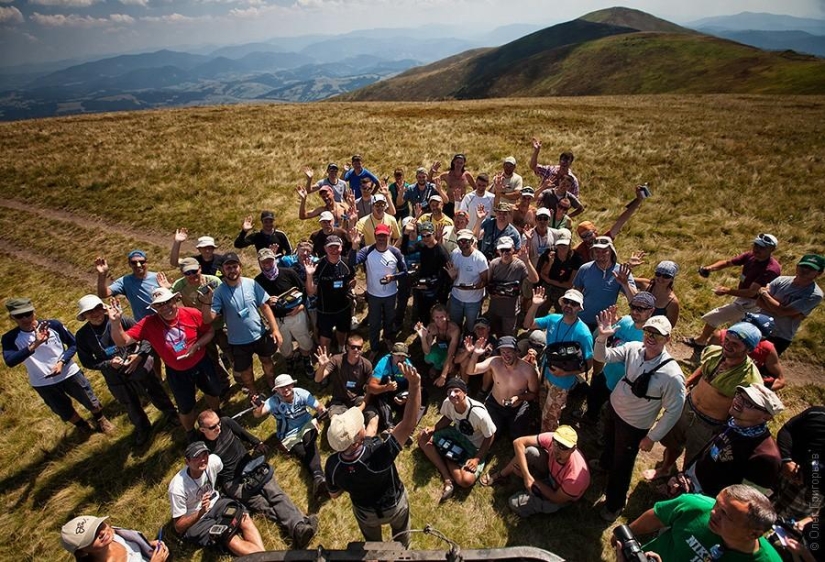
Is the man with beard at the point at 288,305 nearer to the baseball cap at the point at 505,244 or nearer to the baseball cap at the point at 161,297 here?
the baseball cap at the point at 161,297

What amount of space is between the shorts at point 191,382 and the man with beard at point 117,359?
574 millimetres

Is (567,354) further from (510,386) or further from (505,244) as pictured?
(505,244)

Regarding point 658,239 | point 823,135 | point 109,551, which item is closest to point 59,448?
point 109,551

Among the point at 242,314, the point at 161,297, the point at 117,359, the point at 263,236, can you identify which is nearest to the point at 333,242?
the point at 242,314

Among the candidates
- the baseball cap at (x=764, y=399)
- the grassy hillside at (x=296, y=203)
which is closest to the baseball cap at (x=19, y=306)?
the grassy hillside at (x=296, y=203)

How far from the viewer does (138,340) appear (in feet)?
22.8

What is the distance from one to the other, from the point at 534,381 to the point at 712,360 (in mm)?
2713

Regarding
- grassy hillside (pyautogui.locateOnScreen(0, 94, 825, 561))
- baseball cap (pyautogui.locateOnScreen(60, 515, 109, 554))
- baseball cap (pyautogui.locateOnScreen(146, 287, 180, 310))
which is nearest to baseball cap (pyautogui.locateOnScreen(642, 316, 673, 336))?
grassy hillside (pyautogui.locateOnScreen(0, 94, 825, 561))

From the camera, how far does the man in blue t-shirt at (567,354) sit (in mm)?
6520

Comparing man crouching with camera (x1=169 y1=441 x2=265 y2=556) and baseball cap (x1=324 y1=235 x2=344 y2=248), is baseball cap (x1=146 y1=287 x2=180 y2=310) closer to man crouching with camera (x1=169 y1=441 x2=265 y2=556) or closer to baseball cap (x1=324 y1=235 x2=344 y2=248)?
man crouching with camera (x1=169 y1=441 x2=265 y2=556)

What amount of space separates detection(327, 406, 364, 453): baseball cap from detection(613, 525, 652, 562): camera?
9.88 ft

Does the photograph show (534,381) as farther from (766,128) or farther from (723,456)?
(766,128)

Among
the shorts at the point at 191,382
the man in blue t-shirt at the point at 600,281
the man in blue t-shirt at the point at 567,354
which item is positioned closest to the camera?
the man in blue t-shirt at the point at 567,354

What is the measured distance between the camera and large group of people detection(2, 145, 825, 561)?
4.70m
